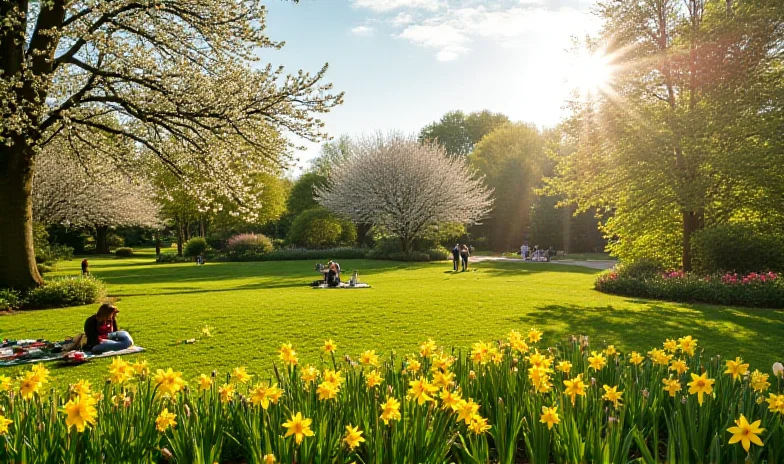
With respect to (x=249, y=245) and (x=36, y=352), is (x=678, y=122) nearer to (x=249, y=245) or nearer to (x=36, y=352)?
(x=36, y=352)

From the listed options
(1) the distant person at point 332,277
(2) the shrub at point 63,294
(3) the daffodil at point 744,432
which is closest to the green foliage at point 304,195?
(1) the distant person at point 332,277

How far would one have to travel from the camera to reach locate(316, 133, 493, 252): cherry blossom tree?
39.2m

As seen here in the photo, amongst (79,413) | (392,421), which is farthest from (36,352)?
(392,421)

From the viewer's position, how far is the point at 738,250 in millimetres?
16312

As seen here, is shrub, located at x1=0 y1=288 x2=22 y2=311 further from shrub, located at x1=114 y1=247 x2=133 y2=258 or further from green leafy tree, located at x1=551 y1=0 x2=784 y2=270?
shrub, located at x1=114 y1=247 x2=133 y2=258

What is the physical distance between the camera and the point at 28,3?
1568cm

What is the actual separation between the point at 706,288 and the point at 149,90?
63.6 feet

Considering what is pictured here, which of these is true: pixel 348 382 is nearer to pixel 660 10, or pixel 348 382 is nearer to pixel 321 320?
pixel 321 320

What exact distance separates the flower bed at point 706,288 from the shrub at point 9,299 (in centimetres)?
2000

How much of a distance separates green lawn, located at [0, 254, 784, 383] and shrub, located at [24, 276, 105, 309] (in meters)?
1.00

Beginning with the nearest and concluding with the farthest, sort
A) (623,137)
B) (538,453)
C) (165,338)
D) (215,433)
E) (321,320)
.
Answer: (538,453)
(215,433)
(165,338)
(321,320)
(623,137)

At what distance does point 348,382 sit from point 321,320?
800 centimetres

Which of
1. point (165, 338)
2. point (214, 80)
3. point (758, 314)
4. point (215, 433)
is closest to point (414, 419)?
point (215, 433)

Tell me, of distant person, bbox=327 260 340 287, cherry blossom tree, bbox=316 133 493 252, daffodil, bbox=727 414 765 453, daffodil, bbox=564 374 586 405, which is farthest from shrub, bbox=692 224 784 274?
cherry blossom tree, bbox=316 133 493 252
